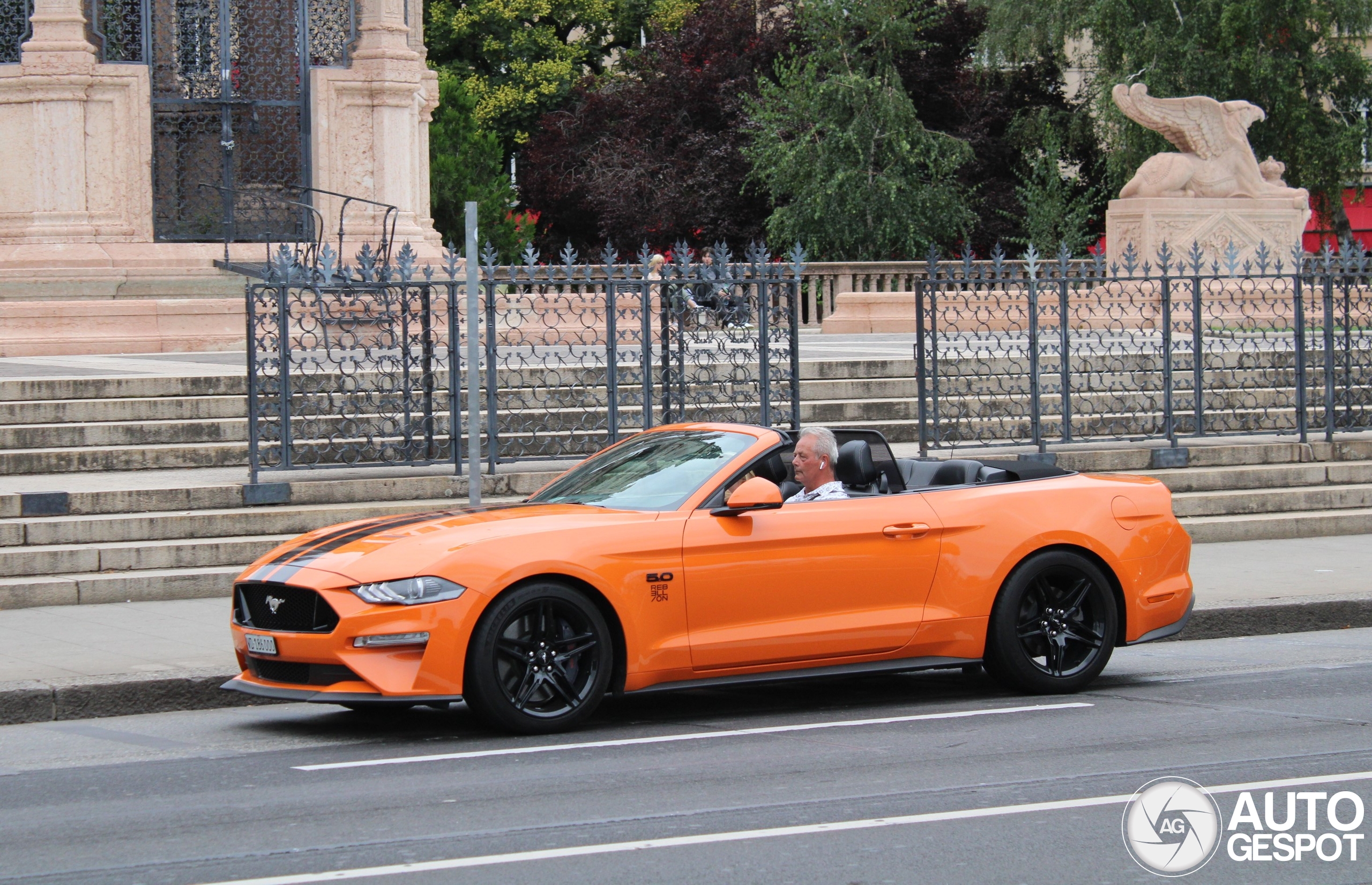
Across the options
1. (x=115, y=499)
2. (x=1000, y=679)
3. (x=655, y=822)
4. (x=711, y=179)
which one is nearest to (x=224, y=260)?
(x=115, y=499)

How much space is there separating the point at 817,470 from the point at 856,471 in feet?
0.83

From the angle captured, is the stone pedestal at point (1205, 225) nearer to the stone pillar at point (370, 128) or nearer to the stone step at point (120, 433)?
the stone pillar at point (370, 128)

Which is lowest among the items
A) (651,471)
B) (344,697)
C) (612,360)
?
(344,697)

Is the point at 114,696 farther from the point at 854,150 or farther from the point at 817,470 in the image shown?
the point at 854,150

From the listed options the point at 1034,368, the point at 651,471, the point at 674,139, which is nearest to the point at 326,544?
the point at 651,471

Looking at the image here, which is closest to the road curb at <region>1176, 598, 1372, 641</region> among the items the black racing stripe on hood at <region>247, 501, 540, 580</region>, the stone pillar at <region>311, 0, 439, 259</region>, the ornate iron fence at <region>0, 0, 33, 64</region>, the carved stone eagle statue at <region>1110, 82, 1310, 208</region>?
the black racing stripe on hood at <region>247, 501, 540, 580</region>

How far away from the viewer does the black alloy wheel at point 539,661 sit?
727 cm

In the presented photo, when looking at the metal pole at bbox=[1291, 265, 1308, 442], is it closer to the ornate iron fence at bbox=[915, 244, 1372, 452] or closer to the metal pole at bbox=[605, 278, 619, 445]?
the ornate iron fence at bbox=[915, 244, 1372, 452]

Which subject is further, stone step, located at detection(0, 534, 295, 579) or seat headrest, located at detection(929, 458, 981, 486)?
stone step, located at detection(0, 534, 295, 579)

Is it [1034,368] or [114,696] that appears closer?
[114,696]

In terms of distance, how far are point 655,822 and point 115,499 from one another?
23.9 feet

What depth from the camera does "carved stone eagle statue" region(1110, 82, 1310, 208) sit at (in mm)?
29875

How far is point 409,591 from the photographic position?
283 inches

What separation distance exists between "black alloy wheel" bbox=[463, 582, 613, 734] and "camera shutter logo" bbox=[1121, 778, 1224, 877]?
2.41 metres
